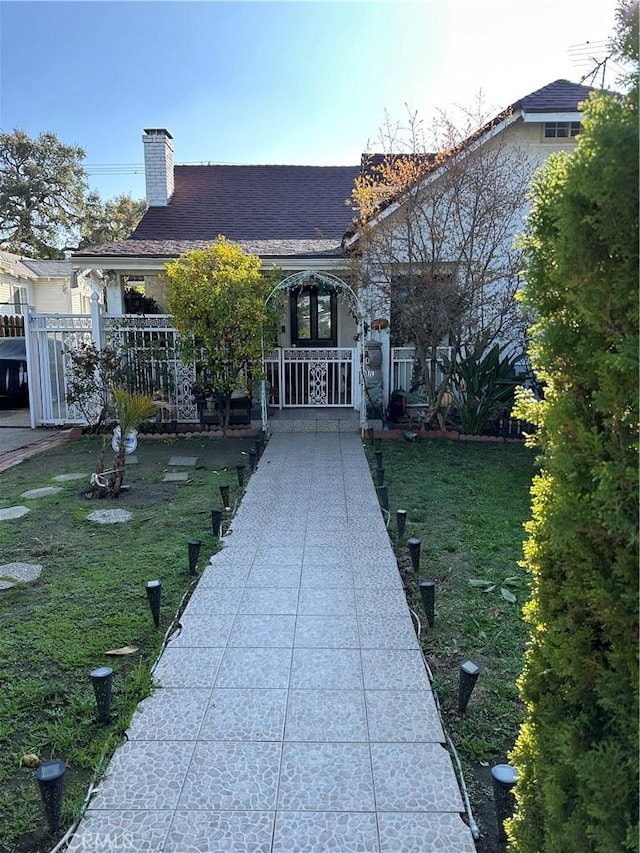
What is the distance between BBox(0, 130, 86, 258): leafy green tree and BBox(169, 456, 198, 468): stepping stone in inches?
1298

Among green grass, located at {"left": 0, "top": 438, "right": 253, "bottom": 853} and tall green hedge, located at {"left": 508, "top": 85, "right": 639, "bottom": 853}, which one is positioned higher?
tall green hedge, located at {"left": 508, "top": 85, "right": 639, "bottom": 853}

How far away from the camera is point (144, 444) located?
10203 mm

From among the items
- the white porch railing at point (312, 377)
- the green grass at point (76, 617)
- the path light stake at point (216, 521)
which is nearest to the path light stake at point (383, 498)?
the green grass at point (76, 617)

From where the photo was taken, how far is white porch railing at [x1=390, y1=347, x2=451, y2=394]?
1110 cm

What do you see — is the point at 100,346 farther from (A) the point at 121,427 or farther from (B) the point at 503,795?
(B) the point at 503,795

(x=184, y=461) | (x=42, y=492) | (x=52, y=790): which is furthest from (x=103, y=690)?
(x=184, y=461)

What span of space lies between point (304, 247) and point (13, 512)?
819 cm

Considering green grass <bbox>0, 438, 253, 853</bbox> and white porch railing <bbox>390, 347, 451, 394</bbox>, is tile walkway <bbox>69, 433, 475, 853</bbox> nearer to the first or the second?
green grass <bbox>0, 438, 253, 853</bbox>

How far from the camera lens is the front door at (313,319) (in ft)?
45.9

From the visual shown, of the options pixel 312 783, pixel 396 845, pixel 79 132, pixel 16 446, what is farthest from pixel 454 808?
pixel 79 132

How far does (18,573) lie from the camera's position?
15.6ft

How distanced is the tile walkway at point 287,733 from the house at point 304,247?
6.42 m

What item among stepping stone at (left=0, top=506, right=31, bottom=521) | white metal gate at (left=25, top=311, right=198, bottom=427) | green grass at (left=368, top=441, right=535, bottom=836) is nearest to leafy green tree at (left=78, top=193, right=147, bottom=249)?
white metal gate at (left=25, top=311, right=198, bottom=427)

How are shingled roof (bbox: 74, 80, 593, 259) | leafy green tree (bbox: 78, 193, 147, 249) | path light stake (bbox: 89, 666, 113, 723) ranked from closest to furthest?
path light stake (bbox: 89, 666, 113, 723) < shingled roof (bbox: 74, 80, 593, 259) < leafy green tree (bbox: 78, 193, 147, 249)
